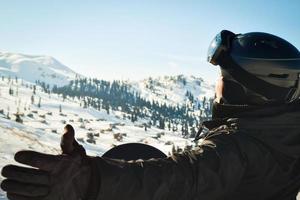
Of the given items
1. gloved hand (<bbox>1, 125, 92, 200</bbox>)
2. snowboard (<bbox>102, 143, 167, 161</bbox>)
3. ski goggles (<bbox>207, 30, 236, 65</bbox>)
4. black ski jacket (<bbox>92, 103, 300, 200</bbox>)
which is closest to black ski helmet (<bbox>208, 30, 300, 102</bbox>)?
ski goggles (<bbox>207, 30, 236, 65</bbox>)

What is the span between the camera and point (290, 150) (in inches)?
99.2

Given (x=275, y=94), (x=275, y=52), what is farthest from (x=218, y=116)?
(x=275, y=52)

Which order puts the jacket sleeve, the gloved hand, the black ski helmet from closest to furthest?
the gloved hand
the jacket sleeve
the black ski helmet

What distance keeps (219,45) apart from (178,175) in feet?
4.11

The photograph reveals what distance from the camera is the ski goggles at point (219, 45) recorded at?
9.54 ft

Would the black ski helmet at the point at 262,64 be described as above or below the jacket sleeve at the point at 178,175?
above

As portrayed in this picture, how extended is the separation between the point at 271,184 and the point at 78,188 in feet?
4.30

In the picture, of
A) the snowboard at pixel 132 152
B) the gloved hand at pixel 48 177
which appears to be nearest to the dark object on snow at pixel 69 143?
the gloved hand at pixel 48 177

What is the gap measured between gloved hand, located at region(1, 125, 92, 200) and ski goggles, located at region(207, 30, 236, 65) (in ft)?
4.86

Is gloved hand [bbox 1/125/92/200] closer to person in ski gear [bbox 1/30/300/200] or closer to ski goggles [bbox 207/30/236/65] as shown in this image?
person in ski gear [bbox 1/30/300/200]

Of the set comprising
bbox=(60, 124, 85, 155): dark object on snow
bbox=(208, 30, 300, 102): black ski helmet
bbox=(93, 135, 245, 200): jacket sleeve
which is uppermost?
bbox=(208, 30, 300, 102): black ski helmet

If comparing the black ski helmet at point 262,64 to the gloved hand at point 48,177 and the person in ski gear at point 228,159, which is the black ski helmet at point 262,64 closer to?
the person in ski gear at point 228,159

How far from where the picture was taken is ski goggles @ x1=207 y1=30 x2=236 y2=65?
9.54ft

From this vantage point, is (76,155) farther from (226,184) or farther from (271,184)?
(271,184)
